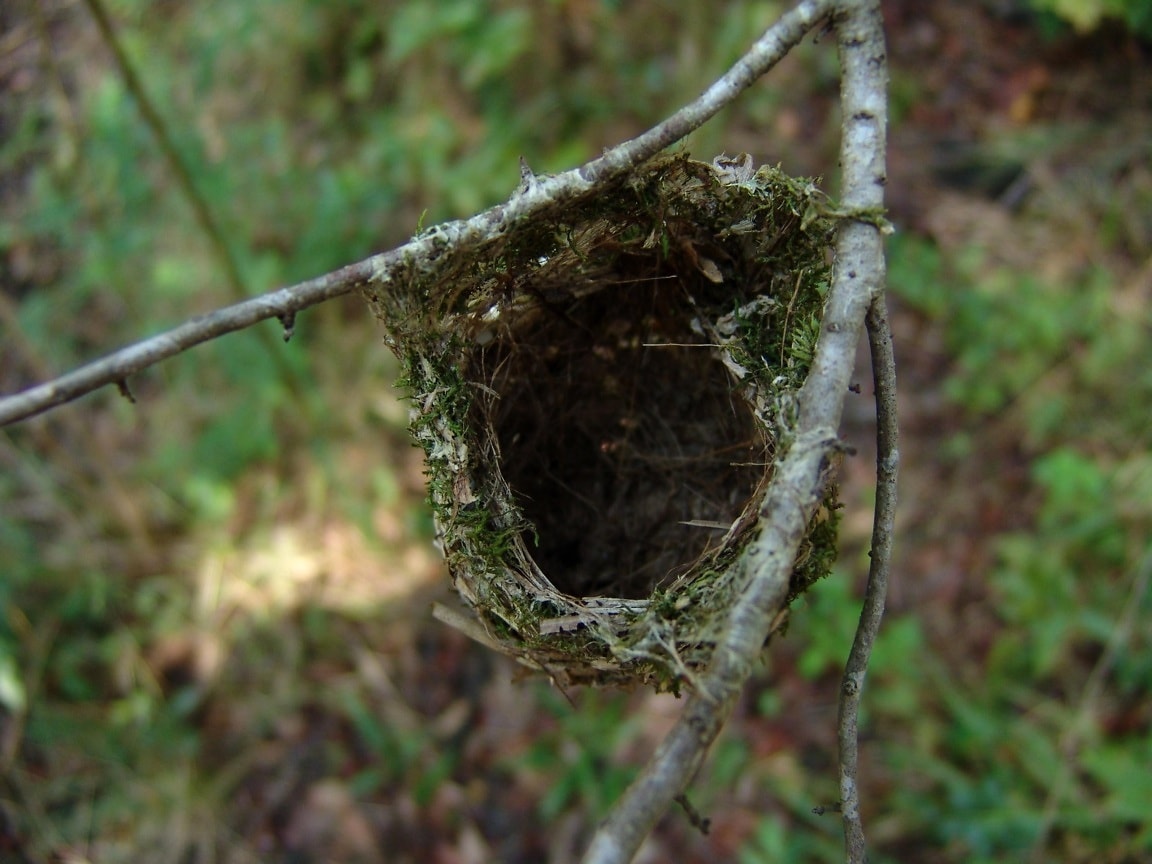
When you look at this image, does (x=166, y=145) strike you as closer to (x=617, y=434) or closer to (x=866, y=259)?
(x=617, y=434)

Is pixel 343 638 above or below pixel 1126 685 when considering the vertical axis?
above

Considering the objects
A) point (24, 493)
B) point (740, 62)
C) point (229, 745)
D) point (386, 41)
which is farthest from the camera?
point (386, 41)

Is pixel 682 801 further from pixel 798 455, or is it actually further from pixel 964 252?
pixel 964 252

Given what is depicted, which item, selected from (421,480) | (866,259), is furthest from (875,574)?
(421,480)

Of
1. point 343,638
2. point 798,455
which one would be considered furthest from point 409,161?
point 798,455

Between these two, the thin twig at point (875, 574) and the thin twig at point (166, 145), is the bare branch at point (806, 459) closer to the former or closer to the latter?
the thin twig at point (875, 574)

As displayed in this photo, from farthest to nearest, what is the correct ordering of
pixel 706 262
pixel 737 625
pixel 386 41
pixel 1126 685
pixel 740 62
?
pixel 386 41, pixel 1126 685, pixel 706 262, pixel 740 62, pixel 737 625

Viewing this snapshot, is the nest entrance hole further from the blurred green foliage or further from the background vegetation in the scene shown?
the blurred green foliage
